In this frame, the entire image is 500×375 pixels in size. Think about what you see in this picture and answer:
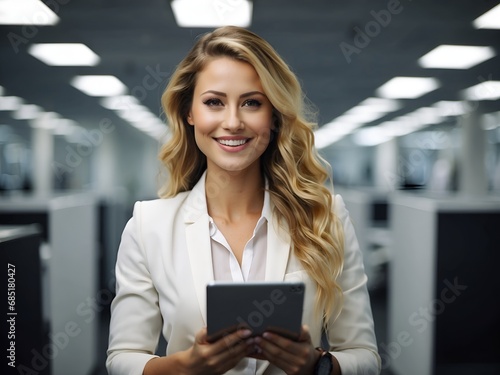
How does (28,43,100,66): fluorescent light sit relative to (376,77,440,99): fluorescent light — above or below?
below

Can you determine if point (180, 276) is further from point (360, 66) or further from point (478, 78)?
point (478, 78)

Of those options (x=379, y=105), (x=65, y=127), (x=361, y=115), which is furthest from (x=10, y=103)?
(x=361, y=115)

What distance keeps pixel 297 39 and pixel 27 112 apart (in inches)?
261

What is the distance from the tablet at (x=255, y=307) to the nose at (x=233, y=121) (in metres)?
0.38

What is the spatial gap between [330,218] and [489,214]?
6.72ft

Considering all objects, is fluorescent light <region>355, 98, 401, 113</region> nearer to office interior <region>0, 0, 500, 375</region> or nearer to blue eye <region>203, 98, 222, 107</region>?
office interior <region>0, 0, 500, 375</region>

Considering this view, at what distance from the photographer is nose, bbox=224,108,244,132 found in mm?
1144

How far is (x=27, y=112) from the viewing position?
923 centimetres

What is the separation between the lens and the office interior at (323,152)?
8.95 ft

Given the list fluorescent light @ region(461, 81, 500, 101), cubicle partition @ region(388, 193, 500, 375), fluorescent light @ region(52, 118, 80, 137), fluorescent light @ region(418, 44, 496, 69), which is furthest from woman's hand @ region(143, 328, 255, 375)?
fluorescent light @ region(52, 118, 80, 137)

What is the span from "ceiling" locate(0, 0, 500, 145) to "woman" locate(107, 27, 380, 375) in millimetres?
1110

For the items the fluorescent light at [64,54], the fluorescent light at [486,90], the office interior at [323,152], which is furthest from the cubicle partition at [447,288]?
the fluorescent light at [486,90]

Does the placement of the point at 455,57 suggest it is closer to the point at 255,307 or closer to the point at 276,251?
the point at 276,251

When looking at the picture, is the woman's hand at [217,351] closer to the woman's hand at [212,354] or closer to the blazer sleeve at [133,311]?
the woman's hand at [212,354]
